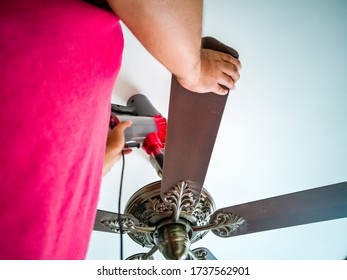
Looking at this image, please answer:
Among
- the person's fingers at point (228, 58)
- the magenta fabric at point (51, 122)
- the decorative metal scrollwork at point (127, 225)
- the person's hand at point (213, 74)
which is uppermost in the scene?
the person's fingers at point (228, 58)

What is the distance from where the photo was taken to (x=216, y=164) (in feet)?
5.16

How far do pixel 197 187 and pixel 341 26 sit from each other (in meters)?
0.89

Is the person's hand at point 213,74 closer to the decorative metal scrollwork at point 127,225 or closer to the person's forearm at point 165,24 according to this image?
the person's forearm at point 165,24

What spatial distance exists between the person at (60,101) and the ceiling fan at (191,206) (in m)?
0.29

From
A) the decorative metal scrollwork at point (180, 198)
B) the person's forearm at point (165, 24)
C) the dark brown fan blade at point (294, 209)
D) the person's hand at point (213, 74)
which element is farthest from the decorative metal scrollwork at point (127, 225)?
the person's forearm at point (165, 24)

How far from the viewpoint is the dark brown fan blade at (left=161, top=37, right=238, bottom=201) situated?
27.5 inches

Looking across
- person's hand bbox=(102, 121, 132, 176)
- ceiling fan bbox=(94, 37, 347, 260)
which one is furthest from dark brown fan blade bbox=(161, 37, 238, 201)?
person's hand bbox=(102, 121, 132, 176)

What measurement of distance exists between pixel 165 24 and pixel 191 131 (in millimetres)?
385

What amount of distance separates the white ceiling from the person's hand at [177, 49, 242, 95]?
561 mm

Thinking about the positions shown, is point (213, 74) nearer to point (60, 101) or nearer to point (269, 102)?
point (60, 101)

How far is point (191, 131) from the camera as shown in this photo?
0.79m

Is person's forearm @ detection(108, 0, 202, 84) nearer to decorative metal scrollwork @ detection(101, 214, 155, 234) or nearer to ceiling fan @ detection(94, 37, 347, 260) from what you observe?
ceiling fan @ detection(94, 37, 347, 260)

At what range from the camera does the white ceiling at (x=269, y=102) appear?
3.92ft
